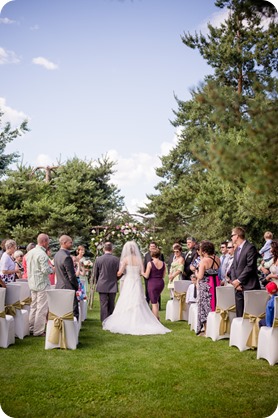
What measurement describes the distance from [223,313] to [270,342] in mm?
1488

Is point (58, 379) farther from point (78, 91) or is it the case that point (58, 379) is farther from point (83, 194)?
point (83, 194)

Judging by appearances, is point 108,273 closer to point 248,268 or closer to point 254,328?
point 248,268

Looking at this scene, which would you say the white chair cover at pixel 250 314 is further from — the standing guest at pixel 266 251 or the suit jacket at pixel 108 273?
the suit jacket at pixel 108 273

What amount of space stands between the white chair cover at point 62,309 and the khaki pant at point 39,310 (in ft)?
3.27

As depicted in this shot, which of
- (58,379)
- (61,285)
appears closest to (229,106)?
(58,379)

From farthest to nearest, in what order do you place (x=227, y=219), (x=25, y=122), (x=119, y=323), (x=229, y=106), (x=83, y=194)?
(x=83, y=194), (x=119, y=323), (x=227, y=219), (x=25, y=122), (x=229, y=106)

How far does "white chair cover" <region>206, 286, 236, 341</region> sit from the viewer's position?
6.79 meters

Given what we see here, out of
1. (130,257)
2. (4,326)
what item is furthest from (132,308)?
(4,326)

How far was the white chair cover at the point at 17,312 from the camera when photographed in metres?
6.69

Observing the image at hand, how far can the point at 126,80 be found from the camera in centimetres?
545

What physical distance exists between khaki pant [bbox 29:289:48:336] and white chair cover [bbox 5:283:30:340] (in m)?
0.15

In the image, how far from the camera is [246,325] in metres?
6.21

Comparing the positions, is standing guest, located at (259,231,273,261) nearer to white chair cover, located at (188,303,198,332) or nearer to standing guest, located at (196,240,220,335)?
standing guest, located at (196,240,220,335)

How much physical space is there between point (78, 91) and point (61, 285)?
9.14 feet
